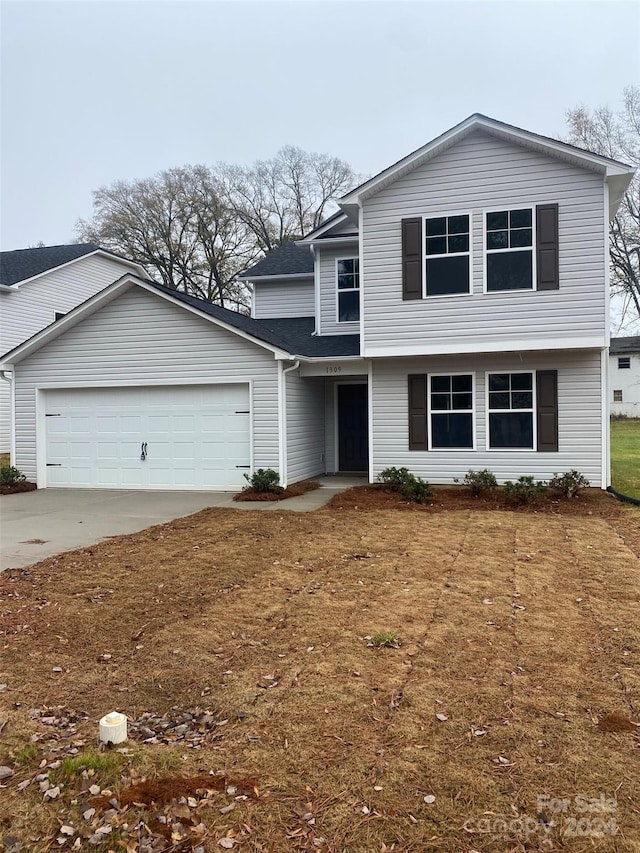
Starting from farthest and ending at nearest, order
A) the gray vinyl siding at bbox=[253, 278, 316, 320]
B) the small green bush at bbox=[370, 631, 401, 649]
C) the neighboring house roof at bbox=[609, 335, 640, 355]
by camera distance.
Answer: the neighboring house roof at bbox=[609, 335, 640, 355] → the gray vinyl siding at bbox=[253, 278, 316, 320] → the small green bush at bbox=[370, 631, 401, 649]

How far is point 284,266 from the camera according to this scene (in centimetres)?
1745

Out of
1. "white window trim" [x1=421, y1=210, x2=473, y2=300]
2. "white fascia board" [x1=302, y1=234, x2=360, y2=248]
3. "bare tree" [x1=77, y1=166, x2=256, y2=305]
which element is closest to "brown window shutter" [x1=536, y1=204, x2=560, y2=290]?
"white window trim" [x1=421, y1=210, x2=473, y2=300]

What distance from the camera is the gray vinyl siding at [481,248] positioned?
10.9 m

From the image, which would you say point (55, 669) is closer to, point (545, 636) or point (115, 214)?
point (545, 636)

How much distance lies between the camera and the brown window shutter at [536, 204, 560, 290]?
1098 centimetres

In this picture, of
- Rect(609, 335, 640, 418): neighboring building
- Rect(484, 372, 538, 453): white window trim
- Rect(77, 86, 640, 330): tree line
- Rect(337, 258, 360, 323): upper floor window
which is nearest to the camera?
Rect(484, 372, 538, 453): white window trim

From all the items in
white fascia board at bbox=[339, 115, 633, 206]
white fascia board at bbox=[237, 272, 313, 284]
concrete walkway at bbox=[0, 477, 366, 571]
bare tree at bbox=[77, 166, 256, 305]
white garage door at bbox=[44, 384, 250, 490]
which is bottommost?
concrete walkway at bbox=[0, 477, 366, 571]

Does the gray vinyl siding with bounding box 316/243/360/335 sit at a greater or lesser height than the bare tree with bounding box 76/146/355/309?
lesser

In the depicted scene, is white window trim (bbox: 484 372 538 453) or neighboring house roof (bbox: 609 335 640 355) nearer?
white window trim (bbox: 484 372 538 453)

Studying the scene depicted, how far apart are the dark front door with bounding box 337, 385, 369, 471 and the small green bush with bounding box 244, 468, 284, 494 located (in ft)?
11.3

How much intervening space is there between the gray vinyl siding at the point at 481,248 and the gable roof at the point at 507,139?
0.51ft

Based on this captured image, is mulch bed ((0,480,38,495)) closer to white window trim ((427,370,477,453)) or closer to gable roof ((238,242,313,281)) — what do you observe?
gable roof ((238,242,313,281))

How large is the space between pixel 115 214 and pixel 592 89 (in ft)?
87.4

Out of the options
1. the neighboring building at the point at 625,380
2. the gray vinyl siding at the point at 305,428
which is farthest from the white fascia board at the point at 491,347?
the neighboring building at the point at 625,380
